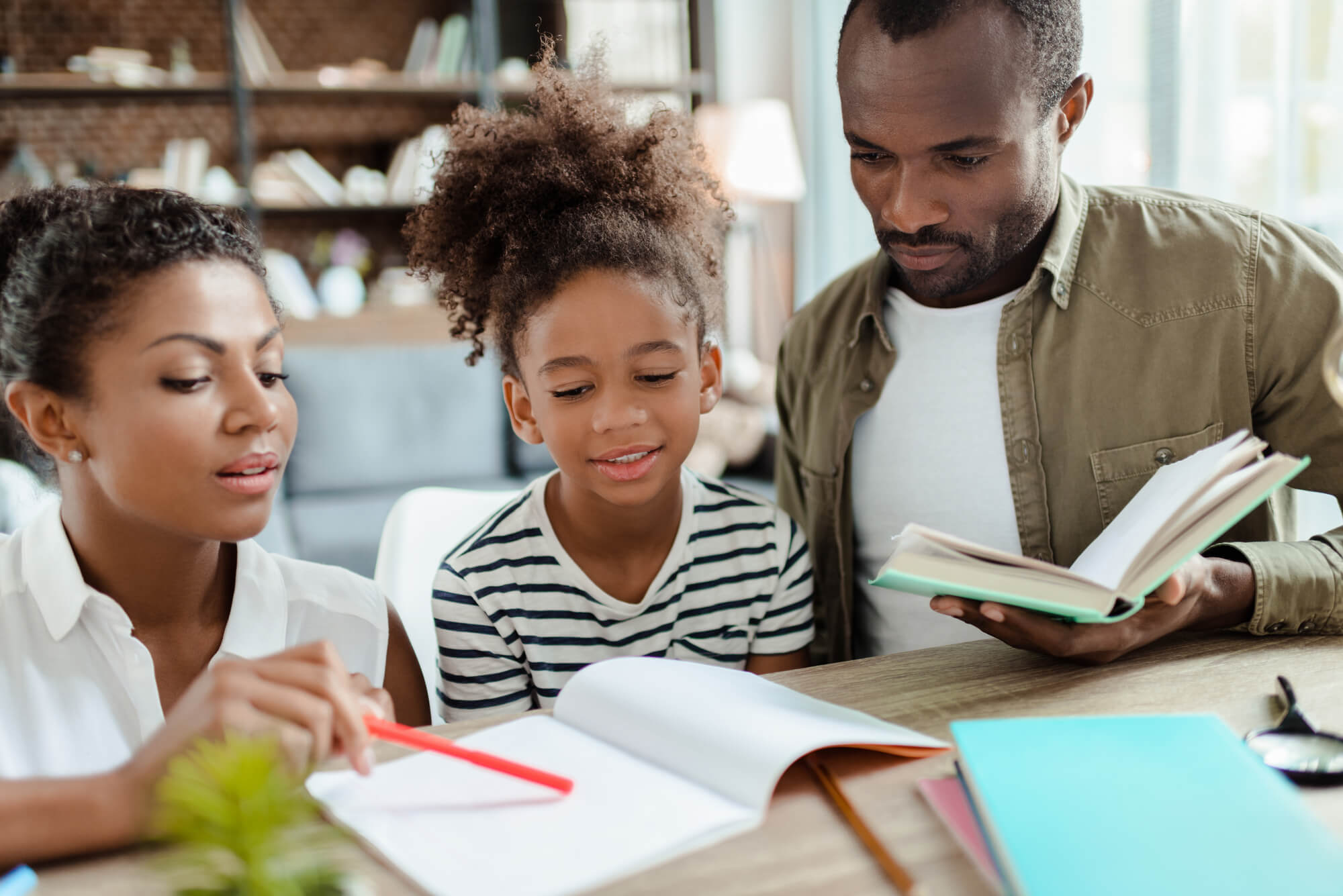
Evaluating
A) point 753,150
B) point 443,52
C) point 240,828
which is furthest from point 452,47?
point 240,828

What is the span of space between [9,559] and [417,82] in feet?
13.1

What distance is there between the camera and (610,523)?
4.16ft

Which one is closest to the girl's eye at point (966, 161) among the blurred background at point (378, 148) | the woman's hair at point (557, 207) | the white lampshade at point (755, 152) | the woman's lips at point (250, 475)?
the woman's hair at point (557, 207)

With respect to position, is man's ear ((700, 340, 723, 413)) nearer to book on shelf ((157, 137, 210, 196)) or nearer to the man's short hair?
the man's short hair

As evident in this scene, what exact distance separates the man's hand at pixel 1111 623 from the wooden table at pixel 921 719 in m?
0.03

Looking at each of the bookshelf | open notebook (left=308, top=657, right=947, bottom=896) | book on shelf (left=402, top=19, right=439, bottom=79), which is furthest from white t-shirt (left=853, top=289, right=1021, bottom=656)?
book on shelf (left=402, top=19, right=439, bottom=79)

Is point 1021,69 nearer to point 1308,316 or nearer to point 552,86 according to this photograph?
point 1308,316

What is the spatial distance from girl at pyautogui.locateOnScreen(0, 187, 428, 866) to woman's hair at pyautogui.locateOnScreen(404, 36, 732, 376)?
0.34m

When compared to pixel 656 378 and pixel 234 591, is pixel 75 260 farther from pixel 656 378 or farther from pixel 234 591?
pixel 656 378

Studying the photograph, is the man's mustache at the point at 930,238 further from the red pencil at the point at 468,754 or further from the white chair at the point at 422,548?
the red pencil at the point at 468,754

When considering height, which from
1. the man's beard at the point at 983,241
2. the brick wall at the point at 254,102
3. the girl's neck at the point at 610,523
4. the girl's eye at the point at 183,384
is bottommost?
the girl's neck at the point at 610,523

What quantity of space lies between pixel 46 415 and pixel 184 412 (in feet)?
0.49

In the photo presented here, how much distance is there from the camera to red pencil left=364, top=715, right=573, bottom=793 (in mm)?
714

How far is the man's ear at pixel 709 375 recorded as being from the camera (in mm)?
1305
